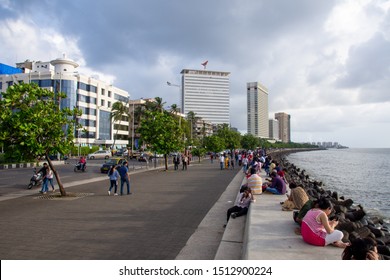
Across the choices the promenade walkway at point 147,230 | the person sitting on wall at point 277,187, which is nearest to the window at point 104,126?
the promenade walkway at point 147,230

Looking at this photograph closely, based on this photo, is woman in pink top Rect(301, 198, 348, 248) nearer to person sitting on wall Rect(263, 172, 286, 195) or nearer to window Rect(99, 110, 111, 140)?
person sitting on wall Rect(263, 172, 286, 195)

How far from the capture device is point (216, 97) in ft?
531

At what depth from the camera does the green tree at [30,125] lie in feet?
36.8

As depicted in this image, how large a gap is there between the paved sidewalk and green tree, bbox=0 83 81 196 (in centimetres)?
213

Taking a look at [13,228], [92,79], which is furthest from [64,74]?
[13,228]

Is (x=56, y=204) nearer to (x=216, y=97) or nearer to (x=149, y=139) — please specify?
(x=149, y=139)

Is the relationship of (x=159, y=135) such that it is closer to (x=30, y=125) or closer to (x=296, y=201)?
(x=30, y=125)

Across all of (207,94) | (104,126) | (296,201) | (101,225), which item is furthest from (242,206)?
(207,94)

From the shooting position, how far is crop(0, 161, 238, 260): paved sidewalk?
5.77 m

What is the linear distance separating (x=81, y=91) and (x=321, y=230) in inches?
2482

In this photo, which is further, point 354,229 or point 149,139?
point 149,139

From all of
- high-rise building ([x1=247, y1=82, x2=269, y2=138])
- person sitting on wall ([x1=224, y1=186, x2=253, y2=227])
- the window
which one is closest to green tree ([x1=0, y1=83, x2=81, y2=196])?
person sitting on wall ([x1=224, y1=186, x2=253, y2=227])

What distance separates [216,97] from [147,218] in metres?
156

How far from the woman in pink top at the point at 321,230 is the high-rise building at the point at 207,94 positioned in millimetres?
148213
